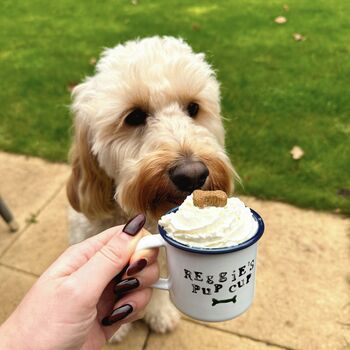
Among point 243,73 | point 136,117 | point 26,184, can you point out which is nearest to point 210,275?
point 136,117

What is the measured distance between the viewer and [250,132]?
187 inches

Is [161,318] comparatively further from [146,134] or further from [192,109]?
[192,109]

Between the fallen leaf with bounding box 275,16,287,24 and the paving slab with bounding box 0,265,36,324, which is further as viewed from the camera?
the fallen leaf with bounding box 275,16,287,24

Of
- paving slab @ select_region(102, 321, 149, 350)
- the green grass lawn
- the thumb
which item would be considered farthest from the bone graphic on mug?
the green grass lawn

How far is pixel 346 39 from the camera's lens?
6.52 meters

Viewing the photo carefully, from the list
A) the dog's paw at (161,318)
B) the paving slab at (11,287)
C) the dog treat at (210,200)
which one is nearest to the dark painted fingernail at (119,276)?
the dog treat at (210,200)

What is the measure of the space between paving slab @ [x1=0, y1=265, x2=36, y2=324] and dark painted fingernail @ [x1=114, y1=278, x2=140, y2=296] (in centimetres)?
197

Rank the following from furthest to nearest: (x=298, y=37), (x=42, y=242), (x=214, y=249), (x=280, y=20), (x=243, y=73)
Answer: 1. (x=280, y=20)
2. (x=298, y=37)
3. (x=243, y=73)
4. (x=42, y=242)
5. (x=214, y=249)

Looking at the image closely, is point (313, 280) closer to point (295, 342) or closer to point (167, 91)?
point (295, 342)

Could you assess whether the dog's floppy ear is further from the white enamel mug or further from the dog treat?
the dog treat

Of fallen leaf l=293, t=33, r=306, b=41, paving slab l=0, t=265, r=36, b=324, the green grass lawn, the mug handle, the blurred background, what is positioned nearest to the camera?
the mug handle

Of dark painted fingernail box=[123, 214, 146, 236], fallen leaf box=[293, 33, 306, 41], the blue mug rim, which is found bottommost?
fallen leaf box=[293, 33, 306, 41]

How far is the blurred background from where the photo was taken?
Result: 3.13 m

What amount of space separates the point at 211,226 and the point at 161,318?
1923mm
